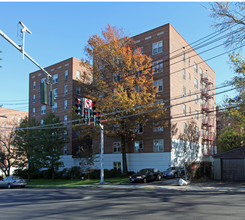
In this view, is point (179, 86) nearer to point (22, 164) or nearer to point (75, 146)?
point (75, 146)

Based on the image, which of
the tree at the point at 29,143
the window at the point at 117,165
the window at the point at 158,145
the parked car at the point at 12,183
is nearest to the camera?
the parked car at the point at 12,183

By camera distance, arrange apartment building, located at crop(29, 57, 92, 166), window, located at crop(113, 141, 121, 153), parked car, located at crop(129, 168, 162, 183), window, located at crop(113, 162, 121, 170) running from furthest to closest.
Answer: apartment building, located at crop(29, 57, 92, 166) → window, located at crop(113, 141, 121, 153) → window, located at crop(113, 162, 121, 170) → parked car, located at crop(129, 168, 162, 183)

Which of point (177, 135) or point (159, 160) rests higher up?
point (177, 135)

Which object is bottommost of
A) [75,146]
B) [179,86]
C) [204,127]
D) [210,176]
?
[210,176]

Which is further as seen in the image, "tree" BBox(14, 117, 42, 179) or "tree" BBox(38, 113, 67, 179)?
"tree" BBox(14, 117, 42, 179)

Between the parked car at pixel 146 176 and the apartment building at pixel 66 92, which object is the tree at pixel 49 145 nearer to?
the apartment building at pixel 66 92

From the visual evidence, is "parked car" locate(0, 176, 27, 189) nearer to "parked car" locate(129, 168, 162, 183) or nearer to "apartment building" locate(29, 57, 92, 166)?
"parked car" locate(129, 168, 162, 183)

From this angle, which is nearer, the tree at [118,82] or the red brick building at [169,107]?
the tree at [118,82]

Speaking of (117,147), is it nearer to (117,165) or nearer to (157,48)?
(117,165)

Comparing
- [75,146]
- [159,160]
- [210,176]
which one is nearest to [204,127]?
[159,160]

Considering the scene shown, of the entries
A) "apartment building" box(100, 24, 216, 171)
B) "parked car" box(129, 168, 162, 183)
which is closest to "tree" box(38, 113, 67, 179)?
"apartment building" box(100, 24, 216, 171)

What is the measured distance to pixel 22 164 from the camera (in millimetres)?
41312

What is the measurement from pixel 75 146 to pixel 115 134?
653 inches

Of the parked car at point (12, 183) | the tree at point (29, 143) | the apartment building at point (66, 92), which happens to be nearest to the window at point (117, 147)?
the apartment building at point (66, 92)
